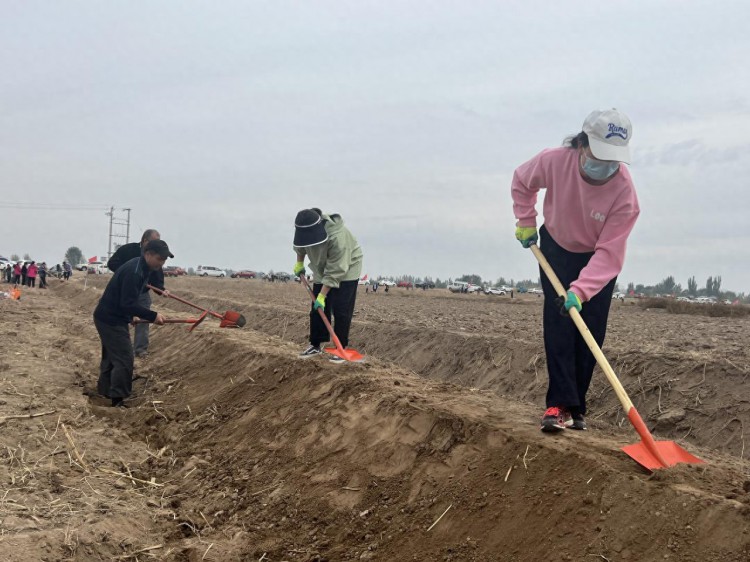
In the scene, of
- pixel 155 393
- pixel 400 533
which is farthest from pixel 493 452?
pixel 155 393

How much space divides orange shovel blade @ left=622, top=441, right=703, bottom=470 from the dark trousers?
392 cm

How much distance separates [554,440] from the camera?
12.1 ft

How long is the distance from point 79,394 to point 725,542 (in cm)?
663

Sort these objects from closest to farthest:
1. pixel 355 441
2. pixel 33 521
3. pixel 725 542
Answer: pixel 725 542, pixel 33 521, pixel 355 441

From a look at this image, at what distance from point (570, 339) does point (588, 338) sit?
369 mm

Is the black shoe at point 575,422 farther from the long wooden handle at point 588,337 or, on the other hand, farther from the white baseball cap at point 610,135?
the white baseball cap at point 610,135

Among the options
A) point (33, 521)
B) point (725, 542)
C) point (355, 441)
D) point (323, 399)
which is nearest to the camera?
point (725, 542)

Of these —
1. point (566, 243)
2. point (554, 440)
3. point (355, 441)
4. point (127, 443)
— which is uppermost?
point (566, 243)

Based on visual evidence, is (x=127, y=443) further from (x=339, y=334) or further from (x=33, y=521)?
(x=339, y=334)

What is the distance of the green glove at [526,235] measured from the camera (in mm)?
4455

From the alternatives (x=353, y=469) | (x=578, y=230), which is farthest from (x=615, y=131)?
(x=353, y=469)

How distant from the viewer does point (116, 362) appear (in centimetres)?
714

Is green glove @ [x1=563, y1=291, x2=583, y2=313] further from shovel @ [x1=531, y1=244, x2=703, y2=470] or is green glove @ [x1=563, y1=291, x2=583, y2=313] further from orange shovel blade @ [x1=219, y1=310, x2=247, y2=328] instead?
orange shovel blade @ [x1=219, y1=310, x2=247, y2=328]

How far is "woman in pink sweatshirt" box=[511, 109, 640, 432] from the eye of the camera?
12.4ft
